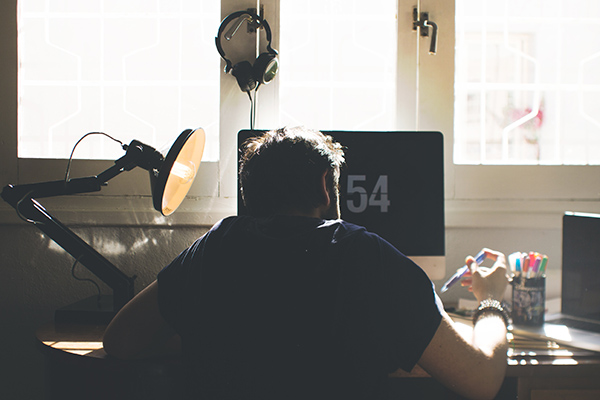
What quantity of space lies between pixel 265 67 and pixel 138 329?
3.14 ft

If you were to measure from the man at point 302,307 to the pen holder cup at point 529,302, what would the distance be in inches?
18.0

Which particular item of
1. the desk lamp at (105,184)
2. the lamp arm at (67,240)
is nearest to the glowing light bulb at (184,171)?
the desk lamp at (105,184)

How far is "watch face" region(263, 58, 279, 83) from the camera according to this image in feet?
5.29

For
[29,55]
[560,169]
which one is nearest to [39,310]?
[29,55]

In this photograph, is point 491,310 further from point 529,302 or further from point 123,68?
point 123,68

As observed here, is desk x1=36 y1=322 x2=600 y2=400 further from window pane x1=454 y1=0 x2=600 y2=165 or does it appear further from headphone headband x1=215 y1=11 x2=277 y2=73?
headphone headband x1=215 y1=11 x2=277 y2=73

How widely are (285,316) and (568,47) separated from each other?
1658mm

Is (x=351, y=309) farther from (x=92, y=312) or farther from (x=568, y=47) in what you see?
(x=568, y=47)

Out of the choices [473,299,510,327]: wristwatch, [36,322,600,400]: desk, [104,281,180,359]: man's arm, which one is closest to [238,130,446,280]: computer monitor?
[473,299,510,327]: wristwatch

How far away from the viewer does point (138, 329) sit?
1.01 m

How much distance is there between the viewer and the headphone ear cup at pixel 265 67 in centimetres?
161

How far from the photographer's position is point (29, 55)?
1787 millimetres

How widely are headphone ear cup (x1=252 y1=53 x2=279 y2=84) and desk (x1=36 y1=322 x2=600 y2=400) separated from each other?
0.96 m

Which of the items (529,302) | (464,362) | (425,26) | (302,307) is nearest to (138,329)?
(302,307)
